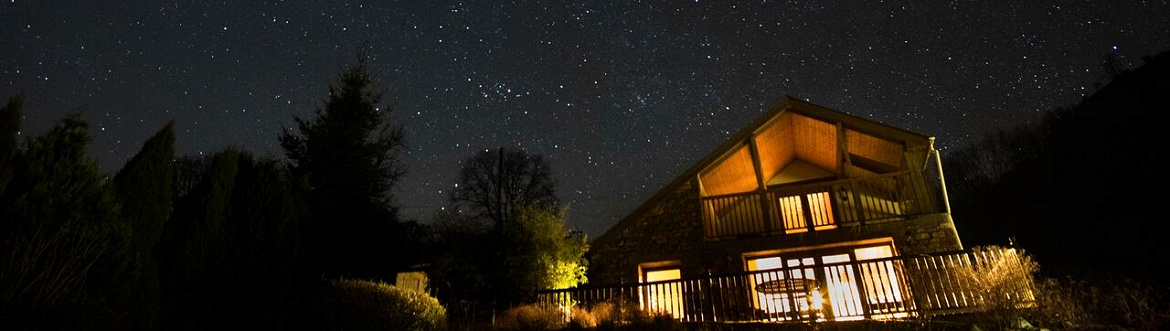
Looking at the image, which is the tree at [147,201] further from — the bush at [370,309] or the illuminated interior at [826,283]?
the illuminated interior at [826,283]

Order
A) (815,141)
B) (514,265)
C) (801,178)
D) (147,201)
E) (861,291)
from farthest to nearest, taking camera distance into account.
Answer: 1. (801,178)
2. (815,141)
3. (514,265)
4. (861,291)
5. (147,201)

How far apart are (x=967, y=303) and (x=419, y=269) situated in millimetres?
14630

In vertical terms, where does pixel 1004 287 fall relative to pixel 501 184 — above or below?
below

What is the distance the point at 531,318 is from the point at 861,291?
6.65m

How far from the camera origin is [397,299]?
9023 mm

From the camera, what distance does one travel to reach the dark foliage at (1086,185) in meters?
23.2

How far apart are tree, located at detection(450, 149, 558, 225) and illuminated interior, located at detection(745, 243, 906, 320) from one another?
21122mm

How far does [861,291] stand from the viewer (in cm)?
1035

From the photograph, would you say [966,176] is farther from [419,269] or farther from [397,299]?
[397,299]

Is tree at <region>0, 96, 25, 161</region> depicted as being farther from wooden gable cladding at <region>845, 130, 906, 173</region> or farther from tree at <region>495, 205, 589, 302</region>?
wooden gable cladding at <region>845, 130, 906, 173</region>

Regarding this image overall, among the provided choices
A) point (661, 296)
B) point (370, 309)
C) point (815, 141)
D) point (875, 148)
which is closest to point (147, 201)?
point (370, 309)

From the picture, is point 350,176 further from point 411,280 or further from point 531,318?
point 531,318

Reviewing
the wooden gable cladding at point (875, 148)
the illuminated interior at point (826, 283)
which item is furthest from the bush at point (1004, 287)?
Result: the wooden gable cladding at point (875, 148)

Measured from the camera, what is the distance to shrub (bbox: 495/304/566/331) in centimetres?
1005
